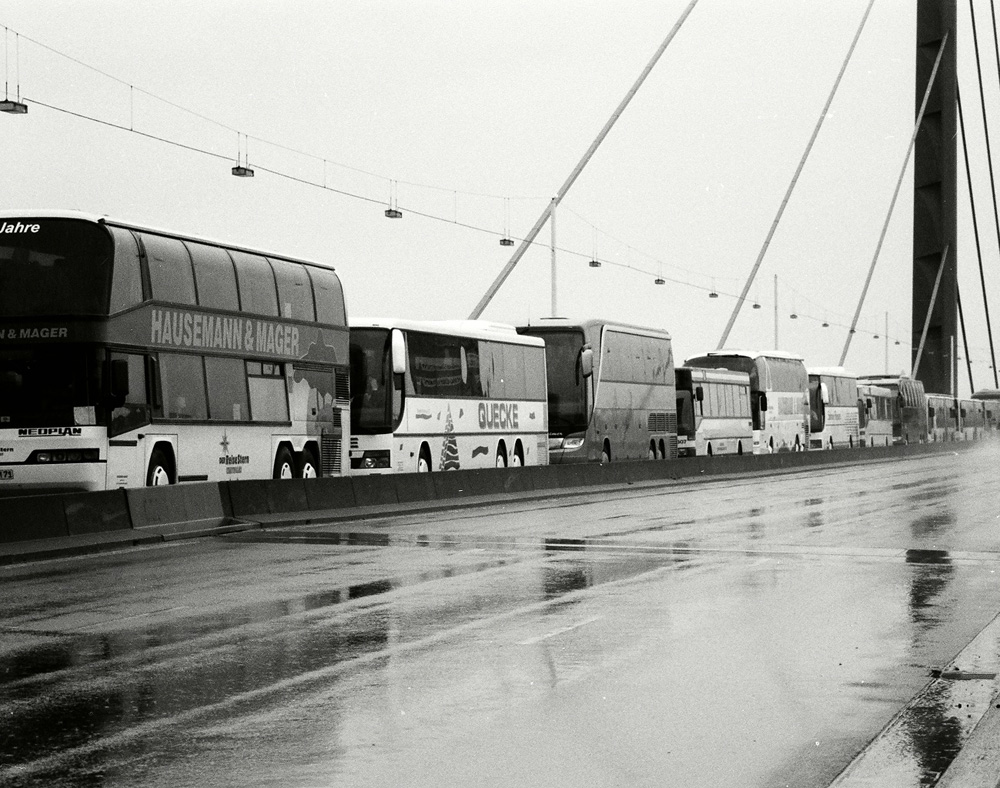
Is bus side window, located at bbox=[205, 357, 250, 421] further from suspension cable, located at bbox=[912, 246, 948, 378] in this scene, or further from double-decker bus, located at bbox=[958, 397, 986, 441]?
double-decker bus, located at bbox=[958, 397, 986, 441]

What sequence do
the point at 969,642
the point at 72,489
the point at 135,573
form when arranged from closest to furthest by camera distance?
the point at 969,642, the point at 135,573, the point at 72,489

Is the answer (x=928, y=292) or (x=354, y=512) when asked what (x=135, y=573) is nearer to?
(x=354, y=512)

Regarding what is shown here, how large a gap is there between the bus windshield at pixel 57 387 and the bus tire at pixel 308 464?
6.68 meters

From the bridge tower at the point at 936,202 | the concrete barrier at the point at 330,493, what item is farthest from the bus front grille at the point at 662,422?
the bridge tower at the point at 936,202

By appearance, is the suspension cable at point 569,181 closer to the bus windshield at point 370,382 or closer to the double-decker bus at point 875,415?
the bus windshield at point 370,382

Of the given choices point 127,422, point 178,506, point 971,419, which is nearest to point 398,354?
point 127,422

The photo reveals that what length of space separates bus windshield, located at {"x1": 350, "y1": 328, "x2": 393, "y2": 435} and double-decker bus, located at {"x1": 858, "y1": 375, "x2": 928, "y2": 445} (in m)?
53.0

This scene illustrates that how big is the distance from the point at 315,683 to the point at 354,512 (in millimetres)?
16203

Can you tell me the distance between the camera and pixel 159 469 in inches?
924

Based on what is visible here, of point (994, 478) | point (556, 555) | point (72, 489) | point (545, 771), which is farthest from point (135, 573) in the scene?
point (994, 478)

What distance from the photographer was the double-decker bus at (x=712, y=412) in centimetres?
5306

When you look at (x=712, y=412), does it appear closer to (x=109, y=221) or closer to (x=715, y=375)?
(x=715, y=375)

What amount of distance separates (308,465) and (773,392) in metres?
35.9

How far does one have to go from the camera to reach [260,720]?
24.6ft
